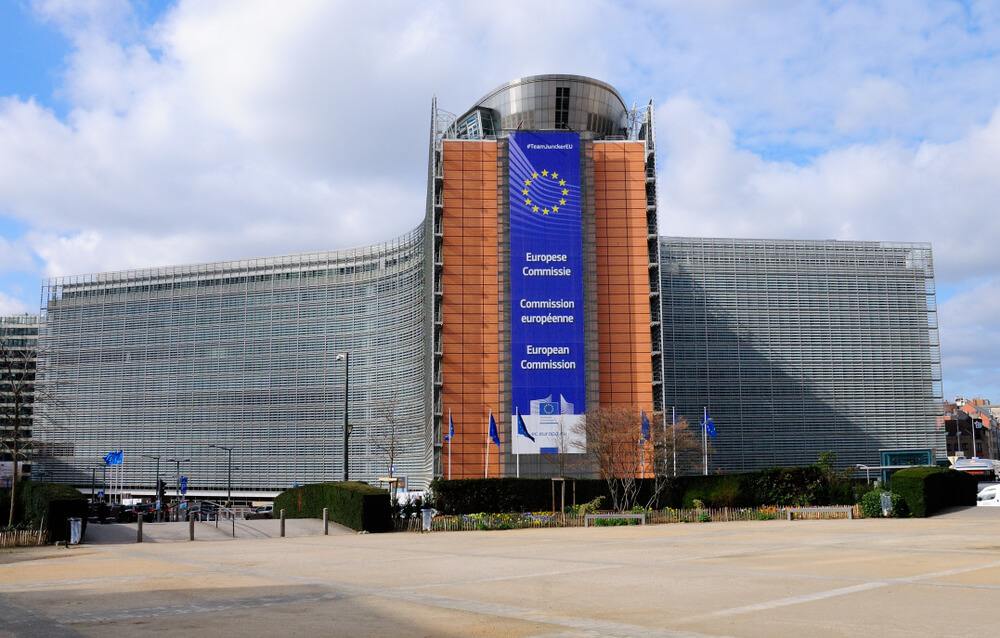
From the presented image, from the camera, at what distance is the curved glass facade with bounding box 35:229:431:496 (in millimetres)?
110312

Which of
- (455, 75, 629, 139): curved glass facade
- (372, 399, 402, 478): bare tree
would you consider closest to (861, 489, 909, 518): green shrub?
(455, 75, 629, 139): curved glass facade

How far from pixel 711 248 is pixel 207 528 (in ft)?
270

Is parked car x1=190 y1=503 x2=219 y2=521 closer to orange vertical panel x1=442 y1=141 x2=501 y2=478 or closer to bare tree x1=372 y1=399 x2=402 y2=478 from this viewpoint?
orange vertical panel x1=442 y1=141 x2=501 y2=478

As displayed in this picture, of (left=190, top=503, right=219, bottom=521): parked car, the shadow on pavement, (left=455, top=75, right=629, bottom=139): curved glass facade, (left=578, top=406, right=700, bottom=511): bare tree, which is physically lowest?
(left=190, top=503, right=219, bottom=521): parked car

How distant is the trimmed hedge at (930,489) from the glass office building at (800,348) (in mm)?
59765

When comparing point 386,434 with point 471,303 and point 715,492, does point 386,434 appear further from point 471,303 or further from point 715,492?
point 715,492

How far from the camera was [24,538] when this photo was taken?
2962cm

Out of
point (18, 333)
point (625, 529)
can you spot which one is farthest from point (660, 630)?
point (18, 333)

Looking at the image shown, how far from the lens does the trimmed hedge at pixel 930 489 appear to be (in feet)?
130

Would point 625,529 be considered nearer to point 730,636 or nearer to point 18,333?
point 730,636

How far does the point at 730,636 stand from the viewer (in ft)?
36.8

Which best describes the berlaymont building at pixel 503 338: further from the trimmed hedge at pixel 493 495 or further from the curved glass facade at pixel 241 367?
the trimmed hedge at pixel 493 495

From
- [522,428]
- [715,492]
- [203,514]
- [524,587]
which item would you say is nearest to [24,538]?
[524,587]

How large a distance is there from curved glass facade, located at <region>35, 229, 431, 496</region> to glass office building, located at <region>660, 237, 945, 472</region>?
32.0m
